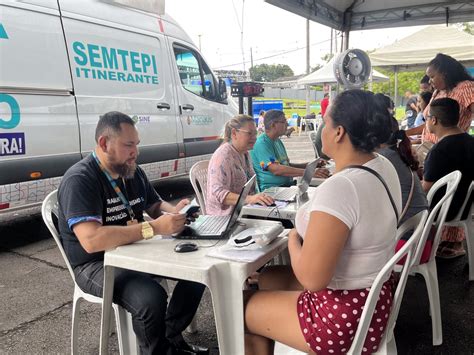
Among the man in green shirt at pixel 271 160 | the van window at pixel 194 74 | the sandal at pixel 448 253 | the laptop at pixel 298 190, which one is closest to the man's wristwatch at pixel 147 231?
the laptop at pixel 298 190

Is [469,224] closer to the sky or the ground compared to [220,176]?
closer to the ground

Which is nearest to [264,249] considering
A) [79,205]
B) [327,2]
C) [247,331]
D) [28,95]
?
[247,331]

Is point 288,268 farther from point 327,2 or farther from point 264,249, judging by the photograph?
point 327,2

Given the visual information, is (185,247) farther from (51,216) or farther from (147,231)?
(51,216)

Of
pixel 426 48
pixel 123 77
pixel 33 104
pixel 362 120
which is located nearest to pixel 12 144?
pixel 33 104

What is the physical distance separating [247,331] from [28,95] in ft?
10.7

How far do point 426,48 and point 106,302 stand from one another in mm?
7852

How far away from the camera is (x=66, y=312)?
9.10ft

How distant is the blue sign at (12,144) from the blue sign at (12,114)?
0.08m

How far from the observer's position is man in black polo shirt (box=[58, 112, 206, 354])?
5.66ft

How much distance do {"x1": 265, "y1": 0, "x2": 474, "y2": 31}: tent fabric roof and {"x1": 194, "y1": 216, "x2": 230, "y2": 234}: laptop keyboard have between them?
4487 mm

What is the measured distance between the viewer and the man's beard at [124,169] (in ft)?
6.54

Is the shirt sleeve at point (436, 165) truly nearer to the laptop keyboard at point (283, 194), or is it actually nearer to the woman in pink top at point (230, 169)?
the laptop keyboard at point (283, 194)

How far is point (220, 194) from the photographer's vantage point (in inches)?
106
